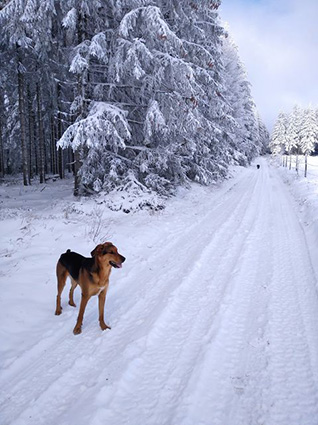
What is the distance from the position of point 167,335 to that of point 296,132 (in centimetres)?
6570

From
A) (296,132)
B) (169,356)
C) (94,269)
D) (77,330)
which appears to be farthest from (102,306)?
(296,132)

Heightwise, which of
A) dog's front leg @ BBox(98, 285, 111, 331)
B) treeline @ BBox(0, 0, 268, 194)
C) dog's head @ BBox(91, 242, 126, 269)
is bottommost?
dog's front leg @ BBox(98, 285, 111, 331)

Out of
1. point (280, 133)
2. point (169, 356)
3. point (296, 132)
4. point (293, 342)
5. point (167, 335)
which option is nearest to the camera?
point (169, 356)

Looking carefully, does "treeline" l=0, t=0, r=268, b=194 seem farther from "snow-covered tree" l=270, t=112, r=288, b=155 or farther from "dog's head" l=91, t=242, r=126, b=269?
"snow-covered tree" l=270, t=112, r=288, b=155

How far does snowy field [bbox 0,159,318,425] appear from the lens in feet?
8.83

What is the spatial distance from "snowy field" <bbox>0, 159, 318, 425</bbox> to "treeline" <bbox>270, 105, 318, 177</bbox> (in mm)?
37712

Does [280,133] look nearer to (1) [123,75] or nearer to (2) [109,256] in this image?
(1) [123,75]

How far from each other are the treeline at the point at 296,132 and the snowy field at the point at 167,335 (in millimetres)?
37712

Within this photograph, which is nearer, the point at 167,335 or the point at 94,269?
the point at 94,269

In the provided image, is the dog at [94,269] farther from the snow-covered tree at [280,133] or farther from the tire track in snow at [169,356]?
the snow-covered tree at [280,133]

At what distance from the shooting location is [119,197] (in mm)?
10781

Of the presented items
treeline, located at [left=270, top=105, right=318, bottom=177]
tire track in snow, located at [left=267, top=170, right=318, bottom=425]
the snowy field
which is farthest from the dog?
treeline, located at [left=270, top=105, right=318, bottom=177]

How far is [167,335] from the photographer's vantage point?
379 centimetres

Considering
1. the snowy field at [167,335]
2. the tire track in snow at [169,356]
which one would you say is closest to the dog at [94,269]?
the snowy field at [167,335]
